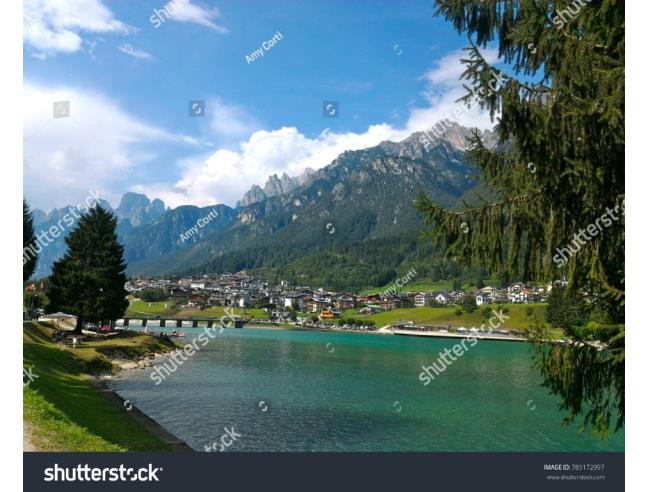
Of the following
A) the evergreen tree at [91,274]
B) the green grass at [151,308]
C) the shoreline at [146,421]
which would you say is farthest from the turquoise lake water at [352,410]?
the green grass at [151,308]

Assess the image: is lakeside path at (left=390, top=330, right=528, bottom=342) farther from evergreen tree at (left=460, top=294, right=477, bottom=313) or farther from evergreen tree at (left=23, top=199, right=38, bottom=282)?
evergreen tree at (left=23, top=199, right=38, bottom=282)

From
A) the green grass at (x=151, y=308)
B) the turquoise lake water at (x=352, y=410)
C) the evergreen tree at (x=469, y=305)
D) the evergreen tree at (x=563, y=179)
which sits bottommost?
the green grass at (x=151, y=308)

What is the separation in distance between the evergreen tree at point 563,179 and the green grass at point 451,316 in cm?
12266

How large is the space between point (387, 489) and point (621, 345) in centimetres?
512

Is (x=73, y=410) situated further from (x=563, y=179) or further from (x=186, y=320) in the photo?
(x=186, y=320)

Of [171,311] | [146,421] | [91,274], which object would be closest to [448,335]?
[91,274]

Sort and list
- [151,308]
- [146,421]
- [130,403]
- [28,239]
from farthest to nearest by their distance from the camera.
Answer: [151,308], [28,239], [130,403], [146,421]

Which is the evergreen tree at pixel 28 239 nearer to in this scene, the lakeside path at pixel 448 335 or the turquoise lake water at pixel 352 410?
the turquoise lake water at pixel 352 410

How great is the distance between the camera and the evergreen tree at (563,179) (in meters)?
6.92

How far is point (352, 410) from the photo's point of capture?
92.8 feet

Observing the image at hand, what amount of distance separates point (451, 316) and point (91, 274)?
416 feet

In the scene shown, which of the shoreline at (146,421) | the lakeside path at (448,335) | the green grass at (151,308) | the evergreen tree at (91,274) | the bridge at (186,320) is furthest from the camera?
the green grass at (151,308)

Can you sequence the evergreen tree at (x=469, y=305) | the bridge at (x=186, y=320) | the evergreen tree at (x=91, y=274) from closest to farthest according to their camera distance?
the evergreen tree at (x=91, y=274)
the evergreen tree at (x=469, y=305)
the bridge at (x=186, y=320)
